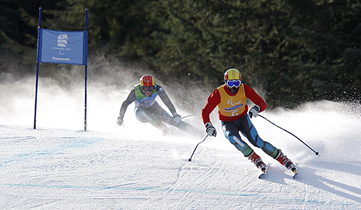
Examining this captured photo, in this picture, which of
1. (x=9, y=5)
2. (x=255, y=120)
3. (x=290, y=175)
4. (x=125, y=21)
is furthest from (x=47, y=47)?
(x=9, y=5)

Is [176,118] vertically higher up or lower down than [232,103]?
lower down

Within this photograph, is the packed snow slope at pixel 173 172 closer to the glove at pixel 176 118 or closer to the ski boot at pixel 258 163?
the ski boot at pixel 258 163

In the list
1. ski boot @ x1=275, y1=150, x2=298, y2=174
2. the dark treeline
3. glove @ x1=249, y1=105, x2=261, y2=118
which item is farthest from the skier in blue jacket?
the dark treeline

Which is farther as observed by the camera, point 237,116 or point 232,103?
point 237,116

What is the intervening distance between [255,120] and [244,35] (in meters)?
7.03

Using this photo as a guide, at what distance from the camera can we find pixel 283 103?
14578 mm

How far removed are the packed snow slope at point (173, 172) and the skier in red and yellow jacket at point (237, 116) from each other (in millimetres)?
252

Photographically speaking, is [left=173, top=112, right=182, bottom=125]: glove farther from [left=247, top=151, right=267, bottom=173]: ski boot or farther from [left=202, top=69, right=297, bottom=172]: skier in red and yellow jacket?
[left=247, top=151, right=267, bottom=173]: ski boot

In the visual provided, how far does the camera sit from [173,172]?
15.7 ft

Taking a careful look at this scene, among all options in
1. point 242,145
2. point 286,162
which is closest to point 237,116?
point 242,145

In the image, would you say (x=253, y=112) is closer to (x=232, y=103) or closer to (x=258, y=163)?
(x=232, y=103)

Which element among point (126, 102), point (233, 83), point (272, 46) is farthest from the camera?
point (272, 46)

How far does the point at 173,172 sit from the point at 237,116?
3.97ft

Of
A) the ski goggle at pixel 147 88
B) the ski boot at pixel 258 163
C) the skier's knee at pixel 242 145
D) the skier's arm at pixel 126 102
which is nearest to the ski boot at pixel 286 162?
the ski boot at pixel 258 163
